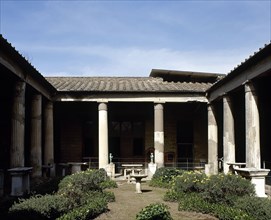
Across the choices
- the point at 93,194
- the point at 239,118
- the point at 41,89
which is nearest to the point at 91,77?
the point at 41,89

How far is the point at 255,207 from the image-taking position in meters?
9.43

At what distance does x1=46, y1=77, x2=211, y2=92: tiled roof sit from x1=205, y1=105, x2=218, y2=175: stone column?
161 centimetres

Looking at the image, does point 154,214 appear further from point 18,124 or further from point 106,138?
point 106,138

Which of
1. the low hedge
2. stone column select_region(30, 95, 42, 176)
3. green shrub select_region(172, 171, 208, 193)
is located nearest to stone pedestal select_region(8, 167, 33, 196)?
the low hedge

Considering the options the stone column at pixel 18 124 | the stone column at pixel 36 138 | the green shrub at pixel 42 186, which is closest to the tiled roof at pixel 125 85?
the stone column at pixel 36 138

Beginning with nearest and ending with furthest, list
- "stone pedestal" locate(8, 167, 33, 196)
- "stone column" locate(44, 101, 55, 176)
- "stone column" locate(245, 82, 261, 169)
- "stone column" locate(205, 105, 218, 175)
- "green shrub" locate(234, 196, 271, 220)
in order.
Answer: "green shrub" locate(234, 196, 271, 220), "stone pedestal" locate(8, 167, 33, 196), "stone column" locate(245, 82, 261, 169), "stone column" locate(44, 101, 55, 176), "stone column" locate(205, 105, 218, 175)

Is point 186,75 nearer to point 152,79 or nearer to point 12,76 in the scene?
point 152,79

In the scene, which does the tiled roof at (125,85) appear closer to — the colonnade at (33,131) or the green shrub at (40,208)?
the colonnade at (33,131)

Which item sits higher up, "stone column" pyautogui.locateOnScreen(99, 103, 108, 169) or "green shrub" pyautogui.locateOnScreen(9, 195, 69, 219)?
"stone column" pyautogui.locateOnScreen(99, 103, 108, 169)

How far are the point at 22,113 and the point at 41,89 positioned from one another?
3381mm

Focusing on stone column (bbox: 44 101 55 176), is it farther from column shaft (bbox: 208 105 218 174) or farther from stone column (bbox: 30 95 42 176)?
column shaft (bbox: 208 105 218 174)

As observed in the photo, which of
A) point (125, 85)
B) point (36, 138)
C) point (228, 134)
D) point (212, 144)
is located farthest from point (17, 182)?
point (212, 144)

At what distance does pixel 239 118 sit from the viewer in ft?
70.7

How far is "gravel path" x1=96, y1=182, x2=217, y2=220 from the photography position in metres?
10.4
